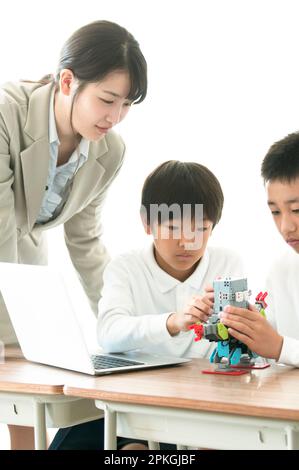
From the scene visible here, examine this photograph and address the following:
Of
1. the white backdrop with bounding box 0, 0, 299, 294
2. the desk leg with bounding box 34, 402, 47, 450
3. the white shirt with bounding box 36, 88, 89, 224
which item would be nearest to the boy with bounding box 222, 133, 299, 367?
the desk leg with bounding box 34, 402, 47, 450

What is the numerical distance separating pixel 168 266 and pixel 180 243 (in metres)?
0.13

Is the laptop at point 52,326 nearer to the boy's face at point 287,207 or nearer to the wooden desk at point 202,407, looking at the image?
the wooden desk at point 202,407

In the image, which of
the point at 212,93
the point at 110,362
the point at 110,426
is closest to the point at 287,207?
the point at 110,362

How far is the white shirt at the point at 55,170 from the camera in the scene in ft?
7.30

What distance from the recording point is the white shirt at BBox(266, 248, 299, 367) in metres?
1.92

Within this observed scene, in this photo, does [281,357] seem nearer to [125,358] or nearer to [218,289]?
[218,289]

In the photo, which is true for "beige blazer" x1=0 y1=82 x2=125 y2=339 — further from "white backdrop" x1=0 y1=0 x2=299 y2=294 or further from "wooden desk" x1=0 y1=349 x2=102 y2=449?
"white backdrop" x1=0 y1=0 x2=299 y2=294

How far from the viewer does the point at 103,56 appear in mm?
2033

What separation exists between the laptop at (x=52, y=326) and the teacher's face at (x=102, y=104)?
50cm

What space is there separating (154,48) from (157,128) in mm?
336

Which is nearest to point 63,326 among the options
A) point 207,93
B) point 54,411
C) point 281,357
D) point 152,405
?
point 54,411

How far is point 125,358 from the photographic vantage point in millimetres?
1848

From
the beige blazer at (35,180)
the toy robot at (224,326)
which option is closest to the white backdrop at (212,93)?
the beige blazer at (35,180)

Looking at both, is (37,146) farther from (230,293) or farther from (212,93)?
(212,93)
